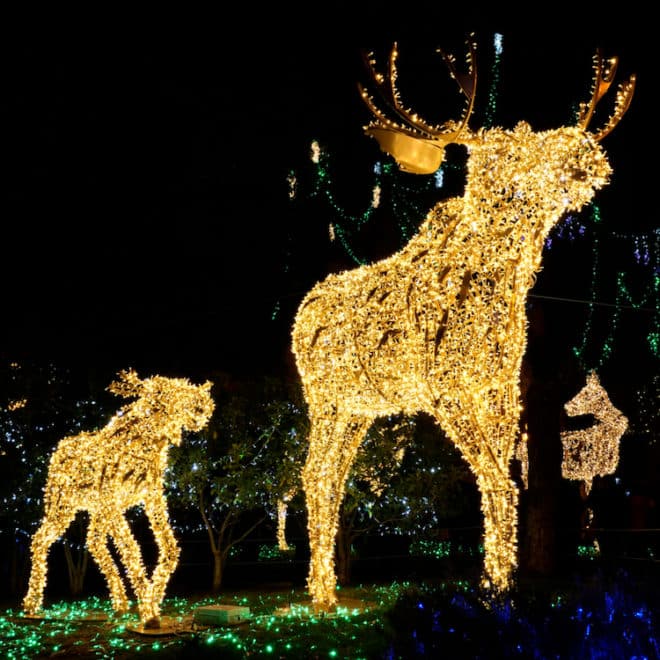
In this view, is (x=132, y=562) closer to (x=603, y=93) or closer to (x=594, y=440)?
(x=603, y=93)

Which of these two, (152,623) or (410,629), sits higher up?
(410,629)

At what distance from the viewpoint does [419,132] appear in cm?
687

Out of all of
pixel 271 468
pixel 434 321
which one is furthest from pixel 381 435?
pixel 434 321

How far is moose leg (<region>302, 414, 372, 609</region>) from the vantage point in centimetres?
775

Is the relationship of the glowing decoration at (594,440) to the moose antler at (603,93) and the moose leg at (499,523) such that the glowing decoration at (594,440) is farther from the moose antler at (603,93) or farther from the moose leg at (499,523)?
the moose leg at (499,523)

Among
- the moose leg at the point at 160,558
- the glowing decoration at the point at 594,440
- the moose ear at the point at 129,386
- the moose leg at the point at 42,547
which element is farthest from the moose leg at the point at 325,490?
the glowing decoration at the point at 594,440

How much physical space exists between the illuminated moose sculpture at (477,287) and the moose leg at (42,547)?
11.7ft

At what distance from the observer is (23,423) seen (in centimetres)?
1188

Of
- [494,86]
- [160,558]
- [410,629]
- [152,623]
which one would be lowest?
[152,623]

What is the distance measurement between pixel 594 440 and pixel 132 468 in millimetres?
11472

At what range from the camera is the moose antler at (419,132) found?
671cm

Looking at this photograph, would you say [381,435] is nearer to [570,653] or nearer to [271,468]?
[271,468]

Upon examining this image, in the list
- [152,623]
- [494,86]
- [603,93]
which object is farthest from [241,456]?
[603,93]

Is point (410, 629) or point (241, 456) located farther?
point (241, 456)
